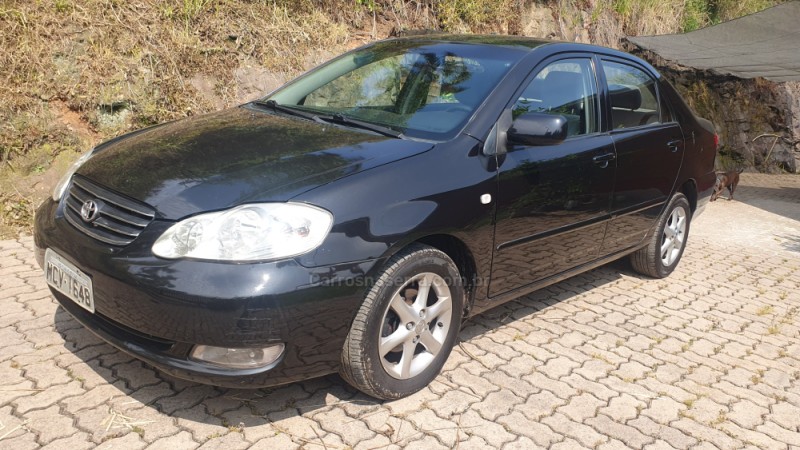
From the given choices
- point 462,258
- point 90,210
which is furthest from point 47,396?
point 462,258

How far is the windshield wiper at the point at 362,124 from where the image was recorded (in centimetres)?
339

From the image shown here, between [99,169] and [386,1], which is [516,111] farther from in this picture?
[386,1]

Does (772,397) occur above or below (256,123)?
below

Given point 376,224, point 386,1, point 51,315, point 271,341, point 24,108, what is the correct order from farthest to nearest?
point 386,1 → point 24,108 → point 51,315 → point 376,224 → point 271,341

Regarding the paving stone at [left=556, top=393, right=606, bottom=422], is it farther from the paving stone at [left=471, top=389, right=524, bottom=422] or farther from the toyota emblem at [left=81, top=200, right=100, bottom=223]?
the toyota emblem at [left=81, top=200, right=100, bottom=223]

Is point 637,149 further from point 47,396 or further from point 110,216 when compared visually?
point 47,396

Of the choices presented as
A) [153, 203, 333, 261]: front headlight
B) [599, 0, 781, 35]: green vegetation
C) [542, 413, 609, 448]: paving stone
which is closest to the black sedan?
[153, 203, 333, 261]: front headlight

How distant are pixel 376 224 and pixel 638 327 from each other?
246 cm

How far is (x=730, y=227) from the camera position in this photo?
26.5 ft

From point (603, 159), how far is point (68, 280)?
2997 mm

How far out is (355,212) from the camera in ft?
9.12

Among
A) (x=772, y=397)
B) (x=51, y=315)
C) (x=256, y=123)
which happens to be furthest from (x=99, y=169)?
(x=772, y=397)

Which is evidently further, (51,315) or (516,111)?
(51,315)

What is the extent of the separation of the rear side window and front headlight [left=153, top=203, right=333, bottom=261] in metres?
2.47
